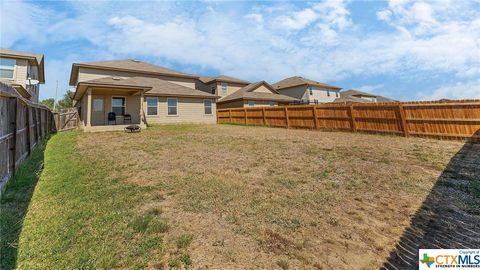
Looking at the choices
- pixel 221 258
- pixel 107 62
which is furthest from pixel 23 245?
pixel 107 62

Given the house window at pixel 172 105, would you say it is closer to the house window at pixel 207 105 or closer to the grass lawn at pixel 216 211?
the house window at pixel 207 105

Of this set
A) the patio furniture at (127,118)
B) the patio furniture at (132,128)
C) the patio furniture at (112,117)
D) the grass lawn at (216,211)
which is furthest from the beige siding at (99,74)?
the grass lawn at (216,211)

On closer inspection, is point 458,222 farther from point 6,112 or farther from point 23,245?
point 6,112

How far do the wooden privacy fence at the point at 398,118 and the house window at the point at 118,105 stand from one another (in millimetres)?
12375

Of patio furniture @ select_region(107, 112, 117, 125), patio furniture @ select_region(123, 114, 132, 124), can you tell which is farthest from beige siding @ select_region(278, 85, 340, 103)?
patio furniture @ select_region(107, 112, 117, 125)

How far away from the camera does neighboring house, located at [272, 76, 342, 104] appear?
34.2 meters

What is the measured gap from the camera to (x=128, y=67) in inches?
858

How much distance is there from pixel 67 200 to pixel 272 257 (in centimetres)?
393

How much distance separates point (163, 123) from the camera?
62.9 ft

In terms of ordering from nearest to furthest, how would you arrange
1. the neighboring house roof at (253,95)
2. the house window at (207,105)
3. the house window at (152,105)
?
the house window at (152,105) < the house window at (207,105) < the neighboring house roof at (253,95)

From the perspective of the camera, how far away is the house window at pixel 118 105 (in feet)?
55.6

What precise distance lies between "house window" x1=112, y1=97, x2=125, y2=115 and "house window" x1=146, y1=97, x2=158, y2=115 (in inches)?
74.8

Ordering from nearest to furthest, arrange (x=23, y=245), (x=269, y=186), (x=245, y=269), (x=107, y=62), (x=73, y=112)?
(x=245, y=269), (x=23, y=245), (x=269, y=186), (x=73, y=112), (x=107, y=62)

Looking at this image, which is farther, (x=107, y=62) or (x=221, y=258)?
(x=107, y=62)
